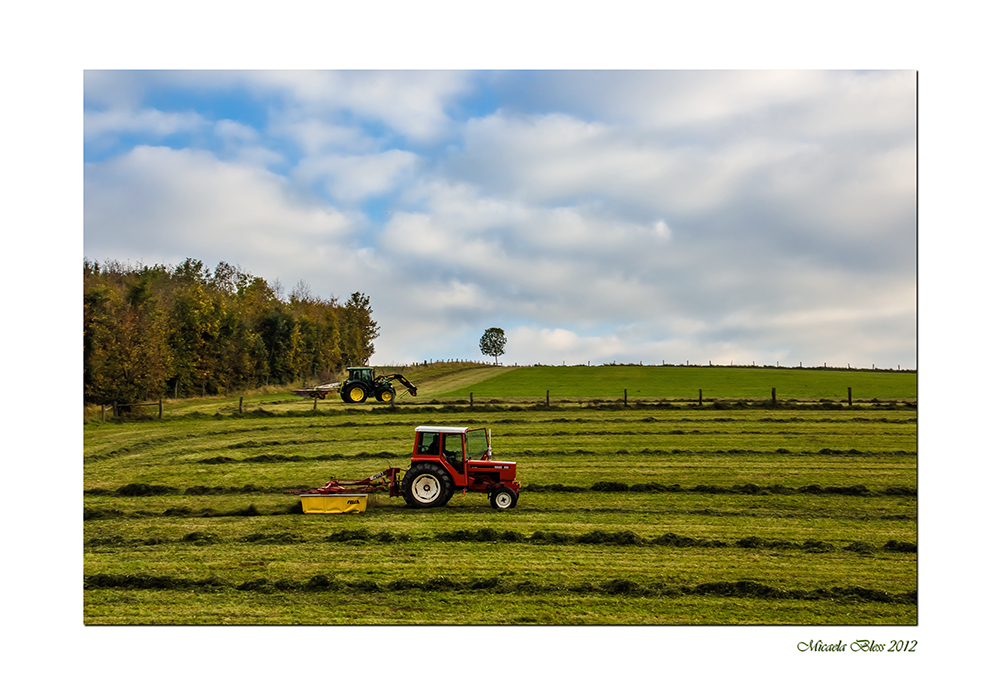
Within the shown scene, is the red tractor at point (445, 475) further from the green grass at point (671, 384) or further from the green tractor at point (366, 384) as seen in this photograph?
the green grass at point (671, 384)

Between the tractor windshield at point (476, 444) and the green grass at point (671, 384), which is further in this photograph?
the green grass at point (671, 384)

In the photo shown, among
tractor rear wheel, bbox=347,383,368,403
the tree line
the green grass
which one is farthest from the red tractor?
the green grass

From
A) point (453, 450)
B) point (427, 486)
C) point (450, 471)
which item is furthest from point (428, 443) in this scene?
point (427, 486)

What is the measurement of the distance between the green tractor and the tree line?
0.77 metres

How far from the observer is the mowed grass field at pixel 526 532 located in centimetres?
1141

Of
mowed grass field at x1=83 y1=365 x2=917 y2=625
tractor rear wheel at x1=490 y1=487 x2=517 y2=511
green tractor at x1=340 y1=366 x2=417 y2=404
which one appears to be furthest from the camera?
green tractor at x1=340 y1=366 x2=417 y2=404

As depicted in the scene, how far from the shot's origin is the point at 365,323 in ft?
68.7

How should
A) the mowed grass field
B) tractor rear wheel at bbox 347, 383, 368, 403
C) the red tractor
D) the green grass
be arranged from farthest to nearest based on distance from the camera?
1. the green grass
2. tractor rear wheel at bbox 347, 383, 368, 403
3. the red tractor
4. the mowed grass field

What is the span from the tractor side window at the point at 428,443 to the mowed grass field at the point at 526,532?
60.2 inches

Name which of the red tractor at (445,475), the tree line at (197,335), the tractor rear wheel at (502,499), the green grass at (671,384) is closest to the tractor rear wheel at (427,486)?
the red tractor at (445,475)

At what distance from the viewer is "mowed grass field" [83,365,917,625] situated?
1141cm

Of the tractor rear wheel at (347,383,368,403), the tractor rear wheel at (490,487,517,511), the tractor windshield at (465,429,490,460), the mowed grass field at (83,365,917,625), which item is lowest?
the mowed grass field at (83,365,917,625)

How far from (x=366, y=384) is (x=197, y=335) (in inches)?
627

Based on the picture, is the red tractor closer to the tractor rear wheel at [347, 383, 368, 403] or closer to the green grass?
the tractor rear wheel at [347, 383, 368, 403]
